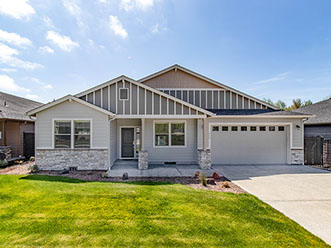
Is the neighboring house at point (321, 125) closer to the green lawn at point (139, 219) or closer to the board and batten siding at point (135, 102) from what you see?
the board and batten siding at point (135, 102)

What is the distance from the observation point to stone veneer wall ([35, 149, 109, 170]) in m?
7.84

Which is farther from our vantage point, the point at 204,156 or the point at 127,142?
the point at 127,142

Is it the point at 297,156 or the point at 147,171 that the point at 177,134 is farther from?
the point at 297,156

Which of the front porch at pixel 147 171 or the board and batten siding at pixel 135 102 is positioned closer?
the front porch at pixel 147 171

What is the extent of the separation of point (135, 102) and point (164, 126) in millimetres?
2344

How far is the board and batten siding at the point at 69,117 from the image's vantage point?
7832 millimetres

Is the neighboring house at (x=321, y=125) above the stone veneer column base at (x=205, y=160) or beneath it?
above

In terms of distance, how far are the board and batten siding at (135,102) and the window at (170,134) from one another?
1.43 meters

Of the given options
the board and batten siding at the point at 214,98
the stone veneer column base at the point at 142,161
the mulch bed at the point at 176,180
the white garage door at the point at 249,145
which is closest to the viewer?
the mulch bed at the point at 176,180

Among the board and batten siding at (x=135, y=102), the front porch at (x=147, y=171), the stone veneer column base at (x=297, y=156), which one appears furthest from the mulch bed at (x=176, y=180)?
the stone veneer column base at (x=297, y=156)

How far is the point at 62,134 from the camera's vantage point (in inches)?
313

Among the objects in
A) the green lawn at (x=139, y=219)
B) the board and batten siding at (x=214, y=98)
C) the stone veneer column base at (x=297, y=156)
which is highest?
the board and batten siding at (x=214, y=98)

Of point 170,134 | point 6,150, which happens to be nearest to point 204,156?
point 170,134

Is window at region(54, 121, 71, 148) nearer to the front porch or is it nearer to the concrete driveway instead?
the front porch
